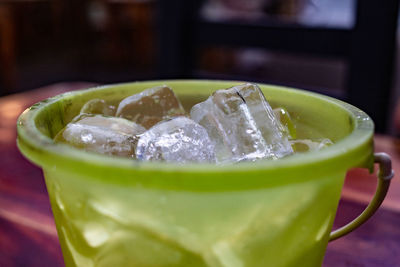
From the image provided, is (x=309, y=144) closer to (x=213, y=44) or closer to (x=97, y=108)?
(x=97, y=108)

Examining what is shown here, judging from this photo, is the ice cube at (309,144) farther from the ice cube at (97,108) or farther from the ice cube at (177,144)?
the ice cube at (97,108)

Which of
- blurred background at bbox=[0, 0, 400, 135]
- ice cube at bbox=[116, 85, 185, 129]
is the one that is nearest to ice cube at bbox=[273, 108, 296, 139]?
ice cube at bbox=[116, 85, 185, 129]

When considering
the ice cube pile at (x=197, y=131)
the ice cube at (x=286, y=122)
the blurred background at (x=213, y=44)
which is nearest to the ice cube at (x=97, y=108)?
the ice cube pile at (x=197, y=131)

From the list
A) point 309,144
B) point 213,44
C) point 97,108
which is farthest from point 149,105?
point 213,44

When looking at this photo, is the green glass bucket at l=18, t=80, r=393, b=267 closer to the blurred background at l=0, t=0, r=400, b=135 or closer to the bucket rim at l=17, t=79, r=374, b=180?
the bucket rim at l=17, t=79, r=374, b=180

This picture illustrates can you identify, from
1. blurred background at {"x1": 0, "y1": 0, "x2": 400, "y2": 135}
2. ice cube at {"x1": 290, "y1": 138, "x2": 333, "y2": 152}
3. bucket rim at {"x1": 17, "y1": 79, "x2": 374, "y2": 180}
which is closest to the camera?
bucket rim at {"x1": 17, "y1": 79, "x2": 374, "y2": 180}

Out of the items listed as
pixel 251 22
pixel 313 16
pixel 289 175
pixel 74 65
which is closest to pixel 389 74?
pixel 251 22
